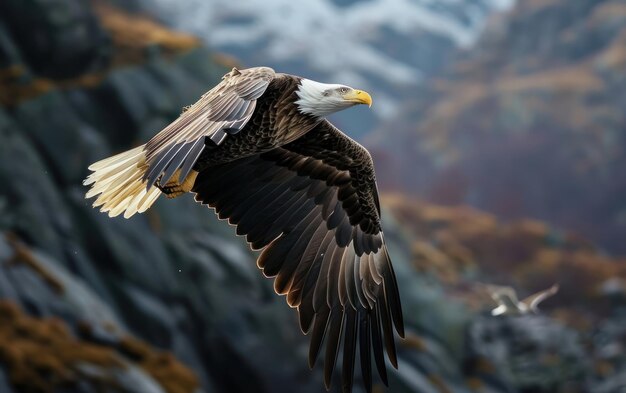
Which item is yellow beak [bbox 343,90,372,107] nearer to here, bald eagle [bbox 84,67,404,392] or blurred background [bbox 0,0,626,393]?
bald eagle [bbox 84,67,404,392]

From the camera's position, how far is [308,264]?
6836 mm

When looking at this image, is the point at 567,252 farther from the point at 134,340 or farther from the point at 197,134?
the point at 197,134

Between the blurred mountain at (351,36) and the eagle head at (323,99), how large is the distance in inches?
1710

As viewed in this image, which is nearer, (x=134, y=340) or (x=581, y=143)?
(x=134, y=340)

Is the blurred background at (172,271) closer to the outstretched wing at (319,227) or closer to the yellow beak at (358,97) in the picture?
the outstretched wing at (319,227)

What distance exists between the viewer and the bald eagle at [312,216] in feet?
21.3

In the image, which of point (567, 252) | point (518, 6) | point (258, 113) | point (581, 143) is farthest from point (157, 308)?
point (518, 6)

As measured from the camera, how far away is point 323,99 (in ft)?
19.6

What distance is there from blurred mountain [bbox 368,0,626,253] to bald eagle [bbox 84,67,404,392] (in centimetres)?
2737

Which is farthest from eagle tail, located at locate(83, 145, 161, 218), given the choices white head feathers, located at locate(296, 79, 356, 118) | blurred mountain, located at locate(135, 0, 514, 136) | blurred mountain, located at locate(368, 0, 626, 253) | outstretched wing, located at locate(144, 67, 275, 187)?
blurred mountain, located at locate(135, 0, 514, 136)

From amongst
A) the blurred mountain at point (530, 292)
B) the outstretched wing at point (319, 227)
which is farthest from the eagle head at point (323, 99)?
the blurred mountain at point (530, 292)

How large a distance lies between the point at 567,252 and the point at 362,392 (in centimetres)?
1481

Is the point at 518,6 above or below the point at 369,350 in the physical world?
above

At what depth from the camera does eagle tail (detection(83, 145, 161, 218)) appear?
255 inches
